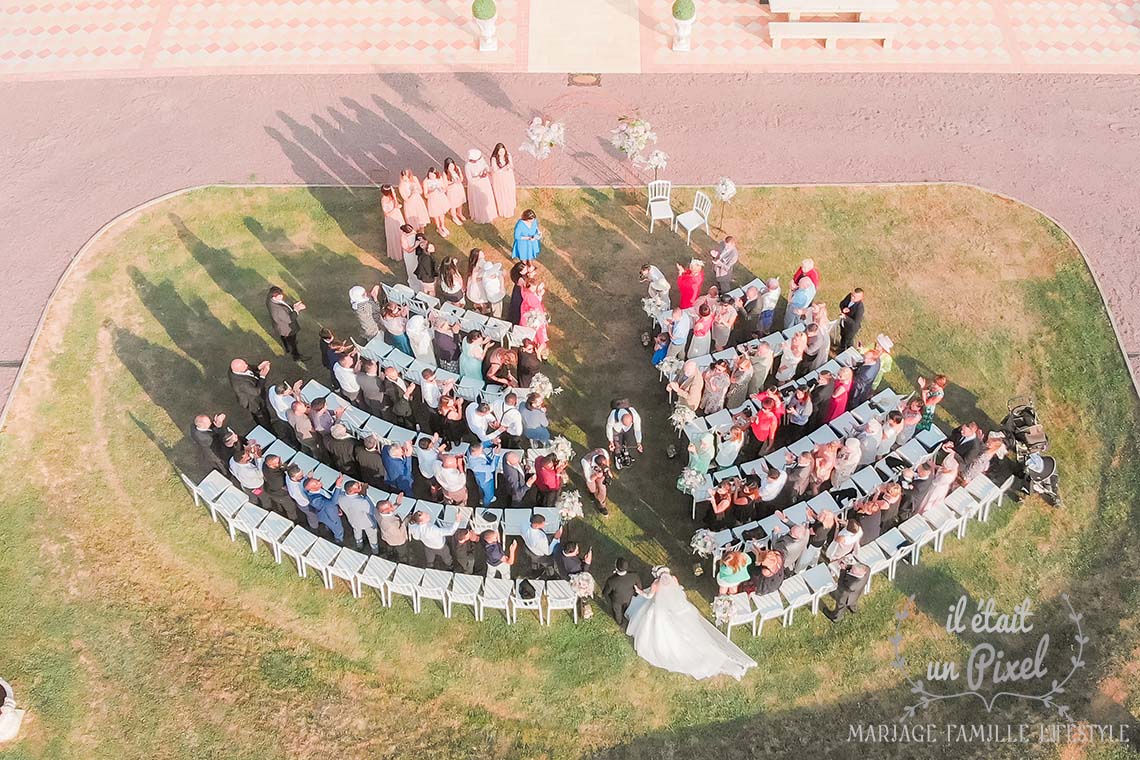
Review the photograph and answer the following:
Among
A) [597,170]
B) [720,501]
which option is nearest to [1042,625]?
[720,501]

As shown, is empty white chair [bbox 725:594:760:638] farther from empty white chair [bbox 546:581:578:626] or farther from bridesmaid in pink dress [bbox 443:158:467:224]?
bridesmaid in pink dress [bbox 443:158:467:224]

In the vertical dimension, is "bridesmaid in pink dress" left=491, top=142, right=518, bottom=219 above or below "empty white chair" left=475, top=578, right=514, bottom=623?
above

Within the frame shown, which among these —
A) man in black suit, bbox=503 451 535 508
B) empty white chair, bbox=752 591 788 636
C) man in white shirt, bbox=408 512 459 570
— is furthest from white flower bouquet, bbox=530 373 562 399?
empty white chair, bbox=752 591 788 636

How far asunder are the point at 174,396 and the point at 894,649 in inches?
503

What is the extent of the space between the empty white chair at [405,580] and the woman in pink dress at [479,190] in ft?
25.6

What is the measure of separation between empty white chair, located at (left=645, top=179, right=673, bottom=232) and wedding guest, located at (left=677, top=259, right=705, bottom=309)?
6.37ft

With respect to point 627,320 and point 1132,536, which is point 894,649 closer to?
point 1132,536

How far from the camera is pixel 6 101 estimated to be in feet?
72.2

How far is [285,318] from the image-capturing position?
55.6ft

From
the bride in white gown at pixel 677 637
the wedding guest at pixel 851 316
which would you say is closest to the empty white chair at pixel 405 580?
the bride in white gown at pixel 677 637

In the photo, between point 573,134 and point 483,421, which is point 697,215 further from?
point 483,421

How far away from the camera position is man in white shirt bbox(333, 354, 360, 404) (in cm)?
1585

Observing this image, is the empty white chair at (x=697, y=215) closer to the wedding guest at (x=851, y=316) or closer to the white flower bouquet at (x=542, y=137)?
the white flower bouquet at (x=542, y=137)

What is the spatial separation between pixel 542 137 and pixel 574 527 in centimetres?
804
